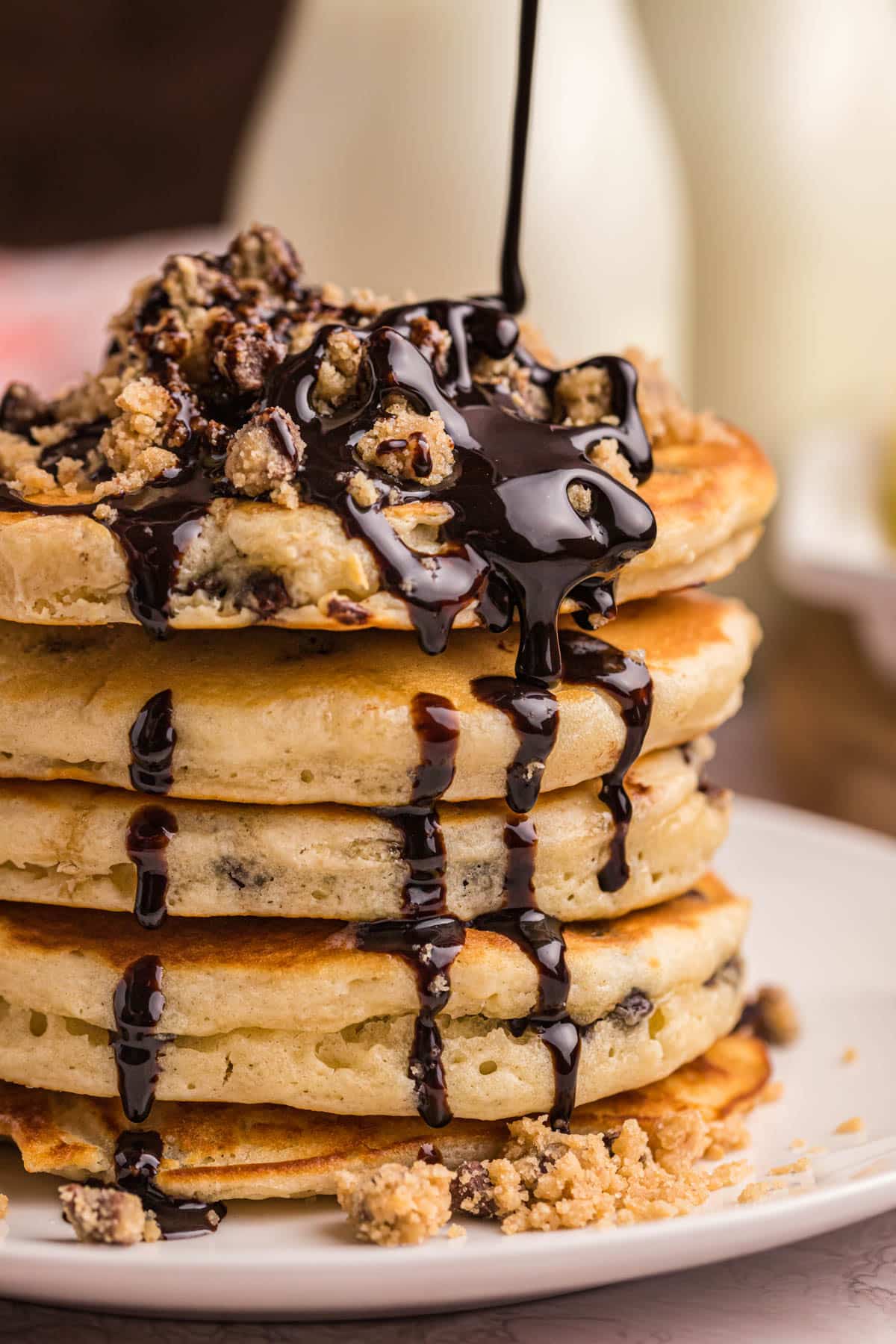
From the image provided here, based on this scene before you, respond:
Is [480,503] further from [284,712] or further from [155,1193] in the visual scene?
[155,1193]

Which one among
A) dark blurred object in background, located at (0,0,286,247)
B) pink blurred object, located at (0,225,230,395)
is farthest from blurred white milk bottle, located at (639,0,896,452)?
dark blurred object in background, located at (0,0,286,247)

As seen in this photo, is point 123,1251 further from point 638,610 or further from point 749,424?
point 749,424

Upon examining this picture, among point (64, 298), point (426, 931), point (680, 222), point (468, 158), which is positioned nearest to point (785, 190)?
point (680, 222)

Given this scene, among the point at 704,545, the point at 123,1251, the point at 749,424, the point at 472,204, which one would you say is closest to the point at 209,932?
the point at 123,1251

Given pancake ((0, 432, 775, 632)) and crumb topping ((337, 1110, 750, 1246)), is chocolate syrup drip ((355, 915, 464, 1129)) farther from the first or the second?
pancake ((0, 432, 775, 632))

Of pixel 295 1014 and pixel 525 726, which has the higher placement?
pixel 525 726

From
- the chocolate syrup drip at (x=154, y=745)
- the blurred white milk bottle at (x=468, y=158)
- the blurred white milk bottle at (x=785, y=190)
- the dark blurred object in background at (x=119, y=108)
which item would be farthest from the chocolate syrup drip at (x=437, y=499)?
the dark blurred object in background at (x=119, y=108)
